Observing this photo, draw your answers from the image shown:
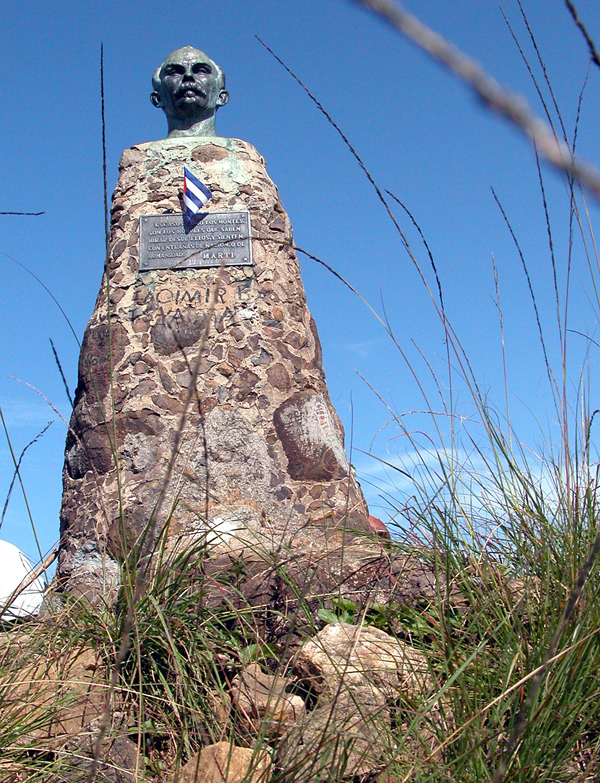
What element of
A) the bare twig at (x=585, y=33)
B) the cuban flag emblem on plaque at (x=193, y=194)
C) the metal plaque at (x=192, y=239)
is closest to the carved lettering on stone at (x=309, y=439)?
the metal plaque at (x=192, y=239)

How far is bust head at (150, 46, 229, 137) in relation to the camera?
13.9ft

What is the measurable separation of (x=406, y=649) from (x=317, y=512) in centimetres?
163

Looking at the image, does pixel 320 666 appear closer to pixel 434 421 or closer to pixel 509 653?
pixel 509 653

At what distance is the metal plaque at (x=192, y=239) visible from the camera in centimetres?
378

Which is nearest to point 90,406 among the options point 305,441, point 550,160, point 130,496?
point 130,496

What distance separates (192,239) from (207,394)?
842 mm

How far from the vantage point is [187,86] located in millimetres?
4219

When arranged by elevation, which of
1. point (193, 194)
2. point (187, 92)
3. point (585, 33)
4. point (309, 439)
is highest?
point (187, 92)

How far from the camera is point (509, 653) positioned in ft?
4.96

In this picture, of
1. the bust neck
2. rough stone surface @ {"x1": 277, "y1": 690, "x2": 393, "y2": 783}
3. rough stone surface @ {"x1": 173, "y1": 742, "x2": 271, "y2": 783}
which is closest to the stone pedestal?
Result: the bust neck

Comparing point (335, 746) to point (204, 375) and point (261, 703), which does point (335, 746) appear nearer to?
point (261, 703)

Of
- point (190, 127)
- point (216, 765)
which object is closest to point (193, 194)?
point (190, 127)

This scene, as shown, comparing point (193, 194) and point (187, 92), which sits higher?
point (187, 92)

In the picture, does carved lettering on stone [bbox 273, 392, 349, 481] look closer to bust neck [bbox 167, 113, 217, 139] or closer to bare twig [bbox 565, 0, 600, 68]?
bust neck [bbox 167, 113, 217, 139]
